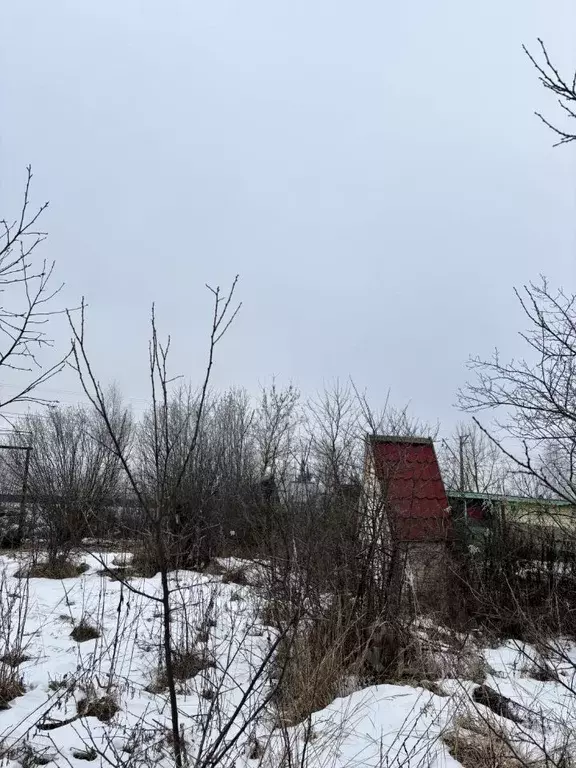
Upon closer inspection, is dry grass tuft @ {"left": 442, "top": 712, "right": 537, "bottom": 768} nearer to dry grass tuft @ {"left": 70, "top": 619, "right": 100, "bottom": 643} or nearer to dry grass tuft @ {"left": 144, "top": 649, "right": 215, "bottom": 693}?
dry grass tuft @ {"left": 144, "top": 649, "right": 215, "bottom": 693}

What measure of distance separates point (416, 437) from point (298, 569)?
6.85ft

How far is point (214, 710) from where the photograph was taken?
2.56 m

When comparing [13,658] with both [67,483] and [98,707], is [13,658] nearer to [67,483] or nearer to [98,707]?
[98,707]

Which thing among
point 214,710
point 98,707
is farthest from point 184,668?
point 214,710

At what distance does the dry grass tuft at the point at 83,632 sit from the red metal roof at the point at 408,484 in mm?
3086

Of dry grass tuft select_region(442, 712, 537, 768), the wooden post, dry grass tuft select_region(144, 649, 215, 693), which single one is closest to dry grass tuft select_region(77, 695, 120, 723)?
dry grass tuft select_region(144, 649, 215, 693)

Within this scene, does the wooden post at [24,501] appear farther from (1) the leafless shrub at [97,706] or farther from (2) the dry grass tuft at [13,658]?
(1) the leafless shrub at [97,706]

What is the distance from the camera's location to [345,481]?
6047 millimetres

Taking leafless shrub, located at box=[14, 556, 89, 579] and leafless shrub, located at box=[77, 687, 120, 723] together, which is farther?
leafless shrub, located at box=[14, 556, 89, 579]

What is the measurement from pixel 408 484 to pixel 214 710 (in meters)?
4.02

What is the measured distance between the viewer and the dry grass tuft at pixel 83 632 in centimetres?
568

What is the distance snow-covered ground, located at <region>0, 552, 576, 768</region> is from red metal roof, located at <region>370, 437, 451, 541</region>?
1349 mm

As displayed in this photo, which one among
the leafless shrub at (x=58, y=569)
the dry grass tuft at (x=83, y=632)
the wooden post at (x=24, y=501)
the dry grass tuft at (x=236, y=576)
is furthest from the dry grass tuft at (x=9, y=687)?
the wooden post at (x=24, y=501)

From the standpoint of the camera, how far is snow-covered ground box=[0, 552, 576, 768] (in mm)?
3045
